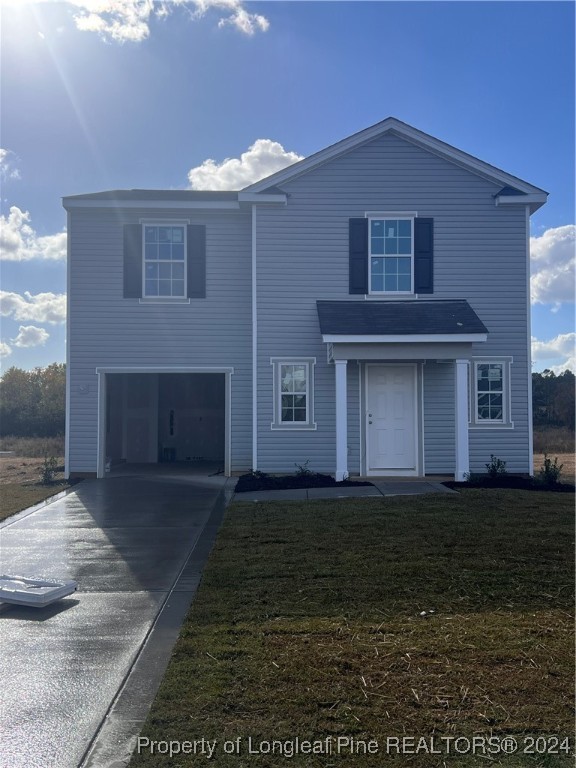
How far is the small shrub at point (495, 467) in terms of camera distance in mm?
12932

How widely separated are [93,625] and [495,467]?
9548mm

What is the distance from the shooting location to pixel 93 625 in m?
5.32

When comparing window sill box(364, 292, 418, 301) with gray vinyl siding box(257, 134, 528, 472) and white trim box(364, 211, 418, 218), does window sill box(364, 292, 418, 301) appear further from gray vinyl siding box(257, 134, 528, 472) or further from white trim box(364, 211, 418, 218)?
white trim box(364, 211, 418, 218)

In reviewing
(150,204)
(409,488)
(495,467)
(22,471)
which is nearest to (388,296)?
(495,467)

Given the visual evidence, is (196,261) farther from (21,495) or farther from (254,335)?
(21,495)

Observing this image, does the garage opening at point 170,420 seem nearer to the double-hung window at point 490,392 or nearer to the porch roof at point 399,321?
the porch roof at point 399,321

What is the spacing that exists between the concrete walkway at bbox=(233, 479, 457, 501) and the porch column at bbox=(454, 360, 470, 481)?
95cm

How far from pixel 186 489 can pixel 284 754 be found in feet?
30.5

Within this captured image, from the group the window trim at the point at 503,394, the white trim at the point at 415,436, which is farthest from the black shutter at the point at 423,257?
the window trim at the point at 503,394

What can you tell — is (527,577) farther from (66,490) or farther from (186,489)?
(66,490)

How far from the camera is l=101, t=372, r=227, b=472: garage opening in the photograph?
1786cm

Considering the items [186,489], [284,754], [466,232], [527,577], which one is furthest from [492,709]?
[466,232]

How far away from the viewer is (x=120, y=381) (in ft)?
56.5

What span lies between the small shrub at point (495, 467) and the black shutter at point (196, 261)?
→ 663cm
